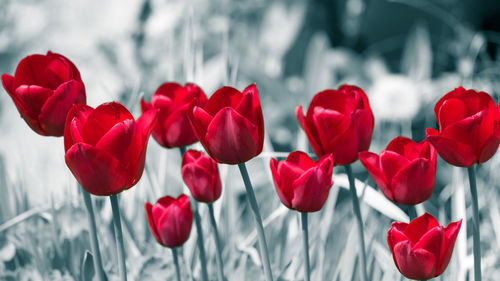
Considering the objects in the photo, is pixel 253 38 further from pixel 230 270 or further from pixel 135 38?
pixel 230 270

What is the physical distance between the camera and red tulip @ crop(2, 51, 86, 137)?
500 millimetres

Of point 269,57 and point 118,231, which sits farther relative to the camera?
point 269,57

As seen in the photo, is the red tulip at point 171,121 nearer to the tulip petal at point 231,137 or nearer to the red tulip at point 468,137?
the tulip petal at point 231,137

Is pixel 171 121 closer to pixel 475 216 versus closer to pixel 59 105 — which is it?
pixel 59 105

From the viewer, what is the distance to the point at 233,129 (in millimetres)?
432

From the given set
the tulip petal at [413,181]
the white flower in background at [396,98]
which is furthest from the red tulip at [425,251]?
the white flower in background at [396,98]

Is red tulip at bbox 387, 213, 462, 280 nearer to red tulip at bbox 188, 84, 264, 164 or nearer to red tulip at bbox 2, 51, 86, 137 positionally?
red tulip at bbox 188, 84, 264, 164

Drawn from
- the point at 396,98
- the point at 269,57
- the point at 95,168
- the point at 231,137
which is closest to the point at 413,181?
the point at 231,137

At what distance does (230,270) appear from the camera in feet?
2.62

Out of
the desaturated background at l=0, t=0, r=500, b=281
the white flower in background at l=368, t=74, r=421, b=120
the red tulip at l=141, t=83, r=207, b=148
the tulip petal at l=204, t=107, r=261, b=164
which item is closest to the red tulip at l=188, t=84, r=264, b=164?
the tulip petal at l=204, t=107, r=261, b=164

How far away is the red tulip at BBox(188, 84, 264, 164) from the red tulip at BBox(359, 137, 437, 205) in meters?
0.10

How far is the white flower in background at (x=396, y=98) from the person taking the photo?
161 centimetres

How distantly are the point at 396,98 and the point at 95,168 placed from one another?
132cm

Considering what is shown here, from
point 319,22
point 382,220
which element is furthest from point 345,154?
point 319,22
